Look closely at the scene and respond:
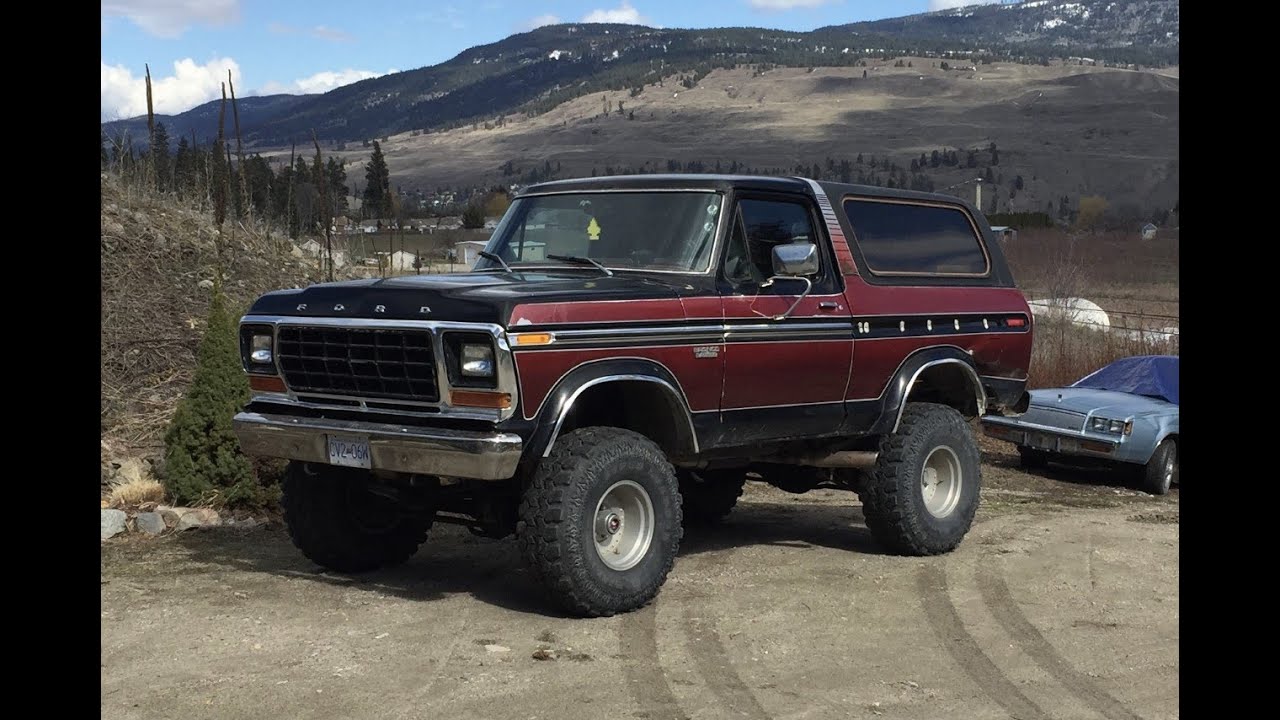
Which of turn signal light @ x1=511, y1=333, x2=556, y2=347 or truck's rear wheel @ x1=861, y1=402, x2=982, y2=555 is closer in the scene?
turn signal light @ x1=511, y1=333, x2=556, y2=347

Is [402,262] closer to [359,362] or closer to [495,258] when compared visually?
[495,258]

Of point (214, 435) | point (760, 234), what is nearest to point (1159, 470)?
point (760, 234)

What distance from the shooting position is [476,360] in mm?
7168

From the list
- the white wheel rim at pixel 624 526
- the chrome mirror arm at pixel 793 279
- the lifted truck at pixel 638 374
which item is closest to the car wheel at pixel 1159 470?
the lifted truck at pixel 638 374

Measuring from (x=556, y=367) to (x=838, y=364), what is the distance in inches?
93.9

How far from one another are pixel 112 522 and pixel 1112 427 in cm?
966

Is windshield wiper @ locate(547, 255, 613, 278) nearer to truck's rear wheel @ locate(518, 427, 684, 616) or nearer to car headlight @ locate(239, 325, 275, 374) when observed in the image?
truck's rear wheel @ locate(518, 427, 684, 616)

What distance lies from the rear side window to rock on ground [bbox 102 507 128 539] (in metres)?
5.42

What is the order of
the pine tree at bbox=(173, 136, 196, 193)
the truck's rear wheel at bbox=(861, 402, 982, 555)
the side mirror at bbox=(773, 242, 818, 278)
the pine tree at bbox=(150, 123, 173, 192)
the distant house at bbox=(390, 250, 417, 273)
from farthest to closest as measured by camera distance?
1. the pine tree at bbox=(173, 136, 196, 193)
2. the distant house at bbox=(390, 250, 417, 273)
3. the pine tree at bbox=(150, 123, 173, 192)
4. the truck's rear wheel at bbox=(861, 402, 982, 555)
5. the side mirror at bbox=(773, 242, 818, 278)

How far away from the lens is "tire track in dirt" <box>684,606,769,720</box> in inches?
243

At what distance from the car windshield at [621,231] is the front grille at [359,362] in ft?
4.94

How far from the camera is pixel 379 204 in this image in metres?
22.7

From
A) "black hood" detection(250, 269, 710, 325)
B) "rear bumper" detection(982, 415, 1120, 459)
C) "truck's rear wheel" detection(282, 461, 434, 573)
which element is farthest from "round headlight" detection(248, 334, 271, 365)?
"rear bumper" detection(982, 415, 1120, 459)

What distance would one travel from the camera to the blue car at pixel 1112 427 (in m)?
14.7
